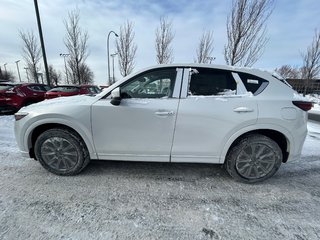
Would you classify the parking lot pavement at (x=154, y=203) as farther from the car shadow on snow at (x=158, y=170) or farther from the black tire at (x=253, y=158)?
the black tire at (x=253, y=158)

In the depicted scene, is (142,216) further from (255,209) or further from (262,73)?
(262,73)

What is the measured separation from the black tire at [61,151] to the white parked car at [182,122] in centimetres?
1

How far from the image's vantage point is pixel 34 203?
2.38 metres

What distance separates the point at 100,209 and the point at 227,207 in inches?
62.3

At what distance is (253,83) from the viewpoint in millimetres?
2789

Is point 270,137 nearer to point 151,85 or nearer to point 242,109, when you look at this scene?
point 242,109

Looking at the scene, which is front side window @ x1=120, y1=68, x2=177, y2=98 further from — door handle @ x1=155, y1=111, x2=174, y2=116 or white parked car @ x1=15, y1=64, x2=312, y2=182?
door handle @ x1=155, y1=111, x2=174, y2=116

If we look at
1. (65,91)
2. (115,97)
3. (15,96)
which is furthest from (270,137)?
(15,96)

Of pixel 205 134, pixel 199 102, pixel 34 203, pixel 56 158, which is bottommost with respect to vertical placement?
pixel 34 203

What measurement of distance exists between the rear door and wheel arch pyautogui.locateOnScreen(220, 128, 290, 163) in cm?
9

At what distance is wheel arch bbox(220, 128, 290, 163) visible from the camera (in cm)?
279

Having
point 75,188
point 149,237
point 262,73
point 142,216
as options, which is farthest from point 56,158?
point 262,73

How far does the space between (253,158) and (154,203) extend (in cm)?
162

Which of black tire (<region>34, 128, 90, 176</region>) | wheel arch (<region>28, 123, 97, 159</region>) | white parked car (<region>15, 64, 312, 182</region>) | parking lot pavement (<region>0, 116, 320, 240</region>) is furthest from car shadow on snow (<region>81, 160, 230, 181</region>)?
wheel arch (<region>28, 123, 97, 159</region>)
